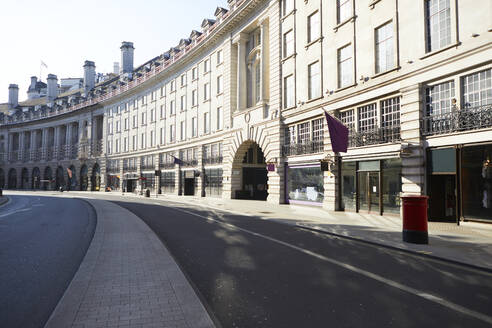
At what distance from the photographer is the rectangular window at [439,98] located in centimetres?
1475

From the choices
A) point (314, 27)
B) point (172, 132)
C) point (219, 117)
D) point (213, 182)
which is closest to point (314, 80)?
point (314, 27)

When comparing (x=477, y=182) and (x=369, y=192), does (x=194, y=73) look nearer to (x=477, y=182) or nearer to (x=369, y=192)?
(x=369, y=192)

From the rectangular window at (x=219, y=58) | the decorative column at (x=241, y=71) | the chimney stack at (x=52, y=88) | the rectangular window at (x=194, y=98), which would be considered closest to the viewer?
the decorative column at (x=241, y=71)

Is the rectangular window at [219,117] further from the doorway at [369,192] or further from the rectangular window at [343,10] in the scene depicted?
the doorway at [369,192]

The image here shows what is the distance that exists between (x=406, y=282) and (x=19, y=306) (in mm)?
6414

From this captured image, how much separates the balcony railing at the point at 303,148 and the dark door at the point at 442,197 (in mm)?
8036

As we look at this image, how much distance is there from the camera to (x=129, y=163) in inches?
2247

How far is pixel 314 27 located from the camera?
23.8 m

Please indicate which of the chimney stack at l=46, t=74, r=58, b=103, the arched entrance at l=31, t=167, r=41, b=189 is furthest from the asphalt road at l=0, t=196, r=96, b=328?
the chimney stack at l=46, t=74, r=58, b=103

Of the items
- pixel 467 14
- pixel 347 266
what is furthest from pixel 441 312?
pixel 467 14

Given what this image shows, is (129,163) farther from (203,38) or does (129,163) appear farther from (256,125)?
(256,125)

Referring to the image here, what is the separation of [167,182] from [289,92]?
87.8 feet

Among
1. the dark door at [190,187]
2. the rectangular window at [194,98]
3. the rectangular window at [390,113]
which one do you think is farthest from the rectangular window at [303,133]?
the dark door at [190,187]

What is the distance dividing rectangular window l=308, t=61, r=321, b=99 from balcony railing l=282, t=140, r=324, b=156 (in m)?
3.27
